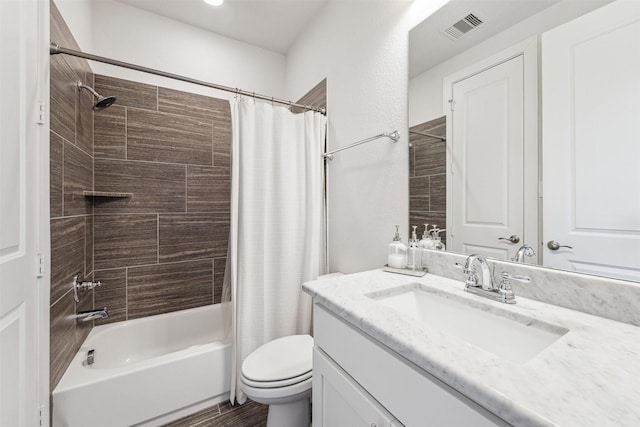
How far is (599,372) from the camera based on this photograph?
1.51 feet

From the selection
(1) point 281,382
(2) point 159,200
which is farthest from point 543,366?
(2) point 159,200

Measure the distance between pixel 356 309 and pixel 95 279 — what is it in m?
2.06

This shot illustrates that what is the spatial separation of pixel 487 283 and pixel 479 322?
0.49 feet

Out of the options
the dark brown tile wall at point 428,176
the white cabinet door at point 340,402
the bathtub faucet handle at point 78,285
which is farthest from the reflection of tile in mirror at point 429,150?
the bathtub faucet handle at point 78,285

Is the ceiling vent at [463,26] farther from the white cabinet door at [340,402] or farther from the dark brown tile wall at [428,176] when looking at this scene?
the white cabinet door at [340,402]

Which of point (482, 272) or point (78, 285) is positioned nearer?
point (482, 272)

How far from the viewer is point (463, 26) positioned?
1052 mm

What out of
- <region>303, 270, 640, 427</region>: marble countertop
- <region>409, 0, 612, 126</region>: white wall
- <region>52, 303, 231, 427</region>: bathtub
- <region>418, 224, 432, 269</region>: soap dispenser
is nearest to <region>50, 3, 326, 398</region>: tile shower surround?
<region>52, 303, 231, 427</region>: bathtub

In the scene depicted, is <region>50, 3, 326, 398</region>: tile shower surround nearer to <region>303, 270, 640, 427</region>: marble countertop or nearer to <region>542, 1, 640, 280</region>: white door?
<region>542, 1, 640, 280</region>: white door

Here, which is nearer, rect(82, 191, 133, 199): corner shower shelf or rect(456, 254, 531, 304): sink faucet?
rect(456, 254, 531, 304): sink faucet

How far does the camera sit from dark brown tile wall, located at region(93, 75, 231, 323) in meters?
1.87

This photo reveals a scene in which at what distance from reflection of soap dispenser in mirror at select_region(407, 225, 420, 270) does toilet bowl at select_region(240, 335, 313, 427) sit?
27.5 inches

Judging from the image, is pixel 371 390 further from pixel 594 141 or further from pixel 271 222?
pixel 271 222

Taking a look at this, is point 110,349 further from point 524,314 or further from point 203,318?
point 524,314
